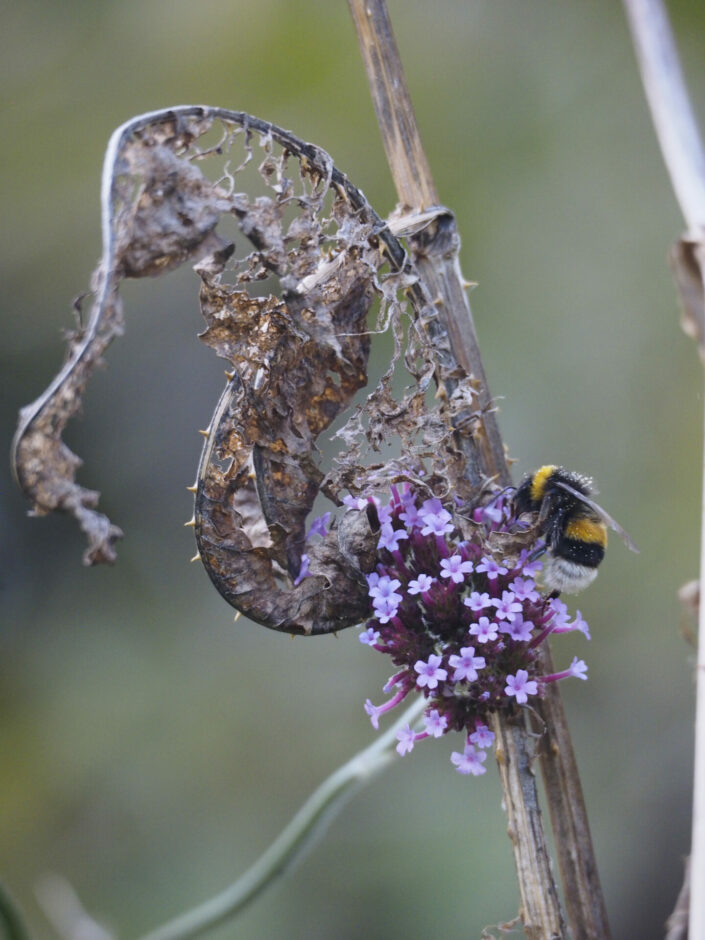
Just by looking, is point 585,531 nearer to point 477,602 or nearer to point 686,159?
point 477,602

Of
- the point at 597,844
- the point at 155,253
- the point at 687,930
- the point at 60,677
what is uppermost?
the point at 155,253

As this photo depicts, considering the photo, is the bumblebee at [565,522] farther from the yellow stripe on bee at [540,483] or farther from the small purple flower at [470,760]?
the small purple flower at [470,760]

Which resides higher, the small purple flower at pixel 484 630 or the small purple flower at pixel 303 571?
the small purple flower at pixel 303 571

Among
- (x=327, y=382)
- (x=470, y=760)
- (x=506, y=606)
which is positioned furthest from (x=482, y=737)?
(x=327, y=382)

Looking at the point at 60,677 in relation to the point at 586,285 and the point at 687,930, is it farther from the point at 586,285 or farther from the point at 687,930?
the point at 687,930

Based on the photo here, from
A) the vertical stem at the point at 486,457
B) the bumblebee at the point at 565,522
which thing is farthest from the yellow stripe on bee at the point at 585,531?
the vertical stem at the point at 486,457

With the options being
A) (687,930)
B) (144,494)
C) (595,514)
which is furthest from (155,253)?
(144,494)
